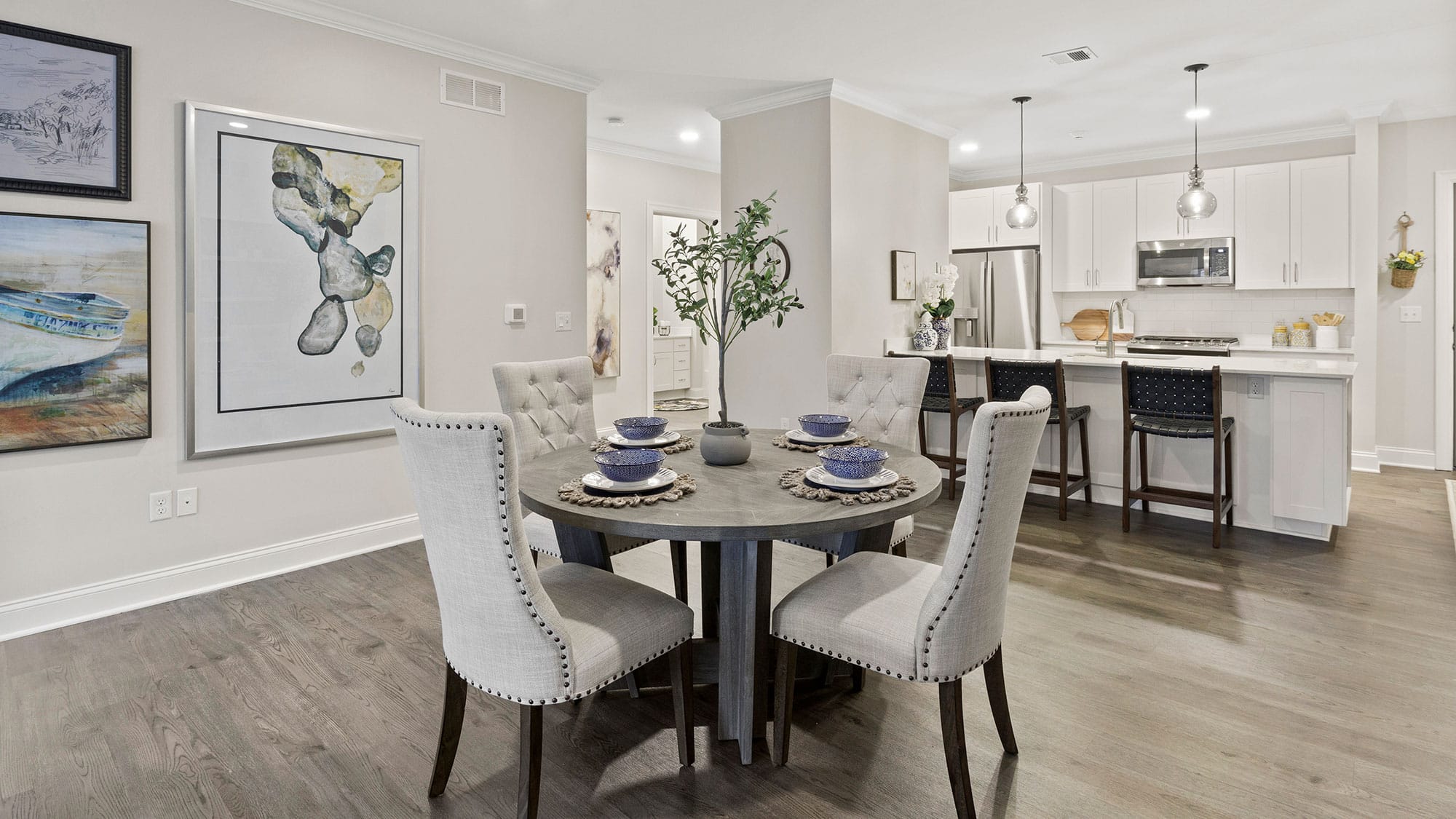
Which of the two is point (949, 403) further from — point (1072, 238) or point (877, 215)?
point (1072, 238)

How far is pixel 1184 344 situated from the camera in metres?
6.55

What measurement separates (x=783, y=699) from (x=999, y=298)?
5.88m

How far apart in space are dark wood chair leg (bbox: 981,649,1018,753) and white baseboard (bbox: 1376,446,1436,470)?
5536mm

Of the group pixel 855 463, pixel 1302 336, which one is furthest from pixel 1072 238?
pixel 855 463

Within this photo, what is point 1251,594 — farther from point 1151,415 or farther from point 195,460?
point 195,460

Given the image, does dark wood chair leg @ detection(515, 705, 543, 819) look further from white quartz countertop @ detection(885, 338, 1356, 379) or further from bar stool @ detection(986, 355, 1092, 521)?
white quartz countertop @ detection(885, 338, 1356, 379)

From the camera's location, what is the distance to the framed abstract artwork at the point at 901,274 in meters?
5.42

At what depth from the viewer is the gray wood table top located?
69.6 inches

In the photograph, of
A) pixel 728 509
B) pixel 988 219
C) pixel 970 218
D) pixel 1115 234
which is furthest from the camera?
pixel 970 218

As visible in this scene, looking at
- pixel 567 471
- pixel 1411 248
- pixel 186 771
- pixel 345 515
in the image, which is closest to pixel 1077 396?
pixel 1411 248

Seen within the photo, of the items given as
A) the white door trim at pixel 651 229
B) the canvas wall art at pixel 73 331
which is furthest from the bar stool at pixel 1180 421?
the canvas wall art at pixel 73 331

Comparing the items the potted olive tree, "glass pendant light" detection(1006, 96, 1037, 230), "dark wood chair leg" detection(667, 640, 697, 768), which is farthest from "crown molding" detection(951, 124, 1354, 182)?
"dark wood chair leg" detection(667, 640, 697, 768)

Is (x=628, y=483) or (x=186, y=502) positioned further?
(x=186, y=502)

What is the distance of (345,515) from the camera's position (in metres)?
3.83
